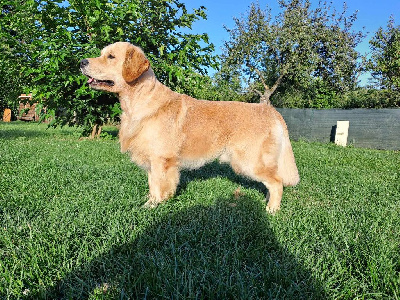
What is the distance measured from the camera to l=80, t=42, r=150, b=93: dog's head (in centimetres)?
331

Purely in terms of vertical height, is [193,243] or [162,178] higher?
[162,178]

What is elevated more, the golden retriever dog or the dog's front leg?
the golden retriever dog

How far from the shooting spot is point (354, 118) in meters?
13.3

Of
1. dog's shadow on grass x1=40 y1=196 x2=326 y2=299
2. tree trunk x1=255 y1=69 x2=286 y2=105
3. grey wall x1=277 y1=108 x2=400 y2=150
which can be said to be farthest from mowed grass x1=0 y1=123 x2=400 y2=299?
tree trunk x1=255 y1=69 x2=286 y2=105

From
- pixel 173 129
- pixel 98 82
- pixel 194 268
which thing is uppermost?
pixel 98 82

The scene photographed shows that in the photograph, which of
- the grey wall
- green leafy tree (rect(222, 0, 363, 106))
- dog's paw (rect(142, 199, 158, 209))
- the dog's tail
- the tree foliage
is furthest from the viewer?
green leafy tree (rect(222, 0, 363, 106))

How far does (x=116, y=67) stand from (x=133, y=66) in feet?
0.80

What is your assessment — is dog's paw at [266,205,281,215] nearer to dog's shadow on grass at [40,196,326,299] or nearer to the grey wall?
dog's shadow on grass at [40,196,326,299]

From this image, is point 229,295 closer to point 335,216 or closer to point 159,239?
point 159,239

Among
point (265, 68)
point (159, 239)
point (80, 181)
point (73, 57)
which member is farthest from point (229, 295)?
point (265, 68)

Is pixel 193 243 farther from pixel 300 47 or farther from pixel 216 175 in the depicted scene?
pixel 300 47

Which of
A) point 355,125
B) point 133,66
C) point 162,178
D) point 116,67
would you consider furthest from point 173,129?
point 355,125

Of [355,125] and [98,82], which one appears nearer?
[98,82]

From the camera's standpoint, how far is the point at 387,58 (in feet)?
50.7
